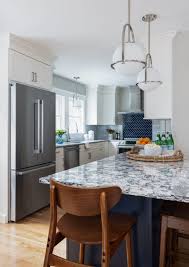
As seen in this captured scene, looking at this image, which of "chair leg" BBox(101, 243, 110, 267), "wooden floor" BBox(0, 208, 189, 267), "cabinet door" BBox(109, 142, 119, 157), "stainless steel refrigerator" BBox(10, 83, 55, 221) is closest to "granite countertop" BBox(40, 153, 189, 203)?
"chair leg" BBox(101, 243, 110, 267)

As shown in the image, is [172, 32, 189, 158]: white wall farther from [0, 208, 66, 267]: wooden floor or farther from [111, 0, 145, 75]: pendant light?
[0, 208, 66, 267]: wooden floor

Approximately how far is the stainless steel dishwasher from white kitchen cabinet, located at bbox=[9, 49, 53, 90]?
125 centimetres

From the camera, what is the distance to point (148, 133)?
22.4 ft

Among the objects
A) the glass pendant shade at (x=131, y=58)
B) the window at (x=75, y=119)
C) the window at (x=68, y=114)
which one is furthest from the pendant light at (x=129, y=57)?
the window at (x=75, y=119)

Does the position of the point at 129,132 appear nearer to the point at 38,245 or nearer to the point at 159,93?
the point at 159,93

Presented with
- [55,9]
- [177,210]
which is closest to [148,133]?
[55,9]

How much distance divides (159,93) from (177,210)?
194 centimetres

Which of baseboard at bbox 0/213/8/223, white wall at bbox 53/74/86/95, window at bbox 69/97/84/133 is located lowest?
baseboard at bbox 0/213/8/223

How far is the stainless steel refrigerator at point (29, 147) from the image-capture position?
3.19 metres

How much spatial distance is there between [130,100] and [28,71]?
375 cm

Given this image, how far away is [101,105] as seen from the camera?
22.7 feet

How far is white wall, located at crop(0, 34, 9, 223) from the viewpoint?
10.5 ft

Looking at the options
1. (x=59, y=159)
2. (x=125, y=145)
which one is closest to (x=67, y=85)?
(x=125, y=145)

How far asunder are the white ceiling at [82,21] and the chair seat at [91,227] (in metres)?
1.91
